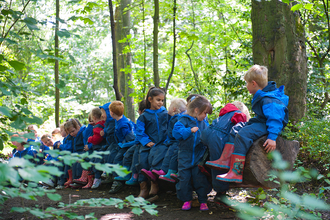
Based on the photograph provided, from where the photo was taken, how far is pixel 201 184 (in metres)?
3.97

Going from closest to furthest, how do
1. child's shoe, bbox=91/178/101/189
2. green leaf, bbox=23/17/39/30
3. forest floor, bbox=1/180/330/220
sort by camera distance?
green leaf, bbox=23/17/39/30 → forest floor, bbox=1/180/330/220 → child's shoe, bbox=91/178/101/189

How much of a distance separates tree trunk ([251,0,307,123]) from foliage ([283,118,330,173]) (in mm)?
737

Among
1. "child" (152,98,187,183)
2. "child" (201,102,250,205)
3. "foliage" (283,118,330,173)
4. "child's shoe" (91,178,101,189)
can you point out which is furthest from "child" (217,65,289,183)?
"child's shoe" (91,178,101,189)

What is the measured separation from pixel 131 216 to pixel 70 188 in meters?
3.27

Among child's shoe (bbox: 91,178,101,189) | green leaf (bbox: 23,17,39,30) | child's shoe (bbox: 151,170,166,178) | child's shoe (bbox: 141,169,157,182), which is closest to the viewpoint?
green leaf (bbox: 23,17,39,30)

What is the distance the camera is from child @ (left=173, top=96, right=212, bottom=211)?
397 cm

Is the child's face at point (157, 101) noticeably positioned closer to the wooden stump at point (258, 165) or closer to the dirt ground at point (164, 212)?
the dirt ground at point (164, 212)

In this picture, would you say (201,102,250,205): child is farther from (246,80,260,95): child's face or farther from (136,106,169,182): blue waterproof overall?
(136,106,169,182): blue waterproof overall

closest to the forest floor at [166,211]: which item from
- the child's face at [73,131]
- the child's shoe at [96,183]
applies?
the child's shoe at [96,183]

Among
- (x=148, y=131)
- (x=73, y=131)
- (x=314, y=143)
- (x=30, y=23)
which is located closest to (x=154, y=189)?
(x=148, y=131)

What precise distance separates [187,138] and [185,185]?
0.66 m

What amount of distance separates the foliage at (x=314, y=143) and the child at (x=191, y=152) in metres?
1.72

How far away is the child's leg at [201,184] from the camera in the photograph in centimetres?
397

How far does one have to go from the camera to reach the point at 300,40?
5766mm
